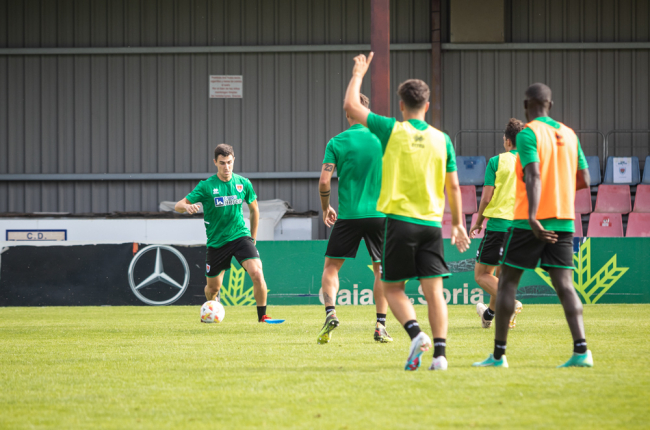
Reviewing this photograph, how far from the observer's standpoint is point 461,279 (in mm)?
13031

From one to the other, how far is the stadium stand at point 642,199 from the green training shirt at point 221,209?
49.4ft

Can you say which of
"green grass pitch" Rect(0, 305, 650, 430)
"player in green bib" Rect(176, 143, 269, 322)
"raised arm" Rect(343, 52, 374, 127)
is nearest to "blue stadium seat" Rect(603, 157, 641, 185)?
"green grass pitch" Rect(0, 305, 650, 430)

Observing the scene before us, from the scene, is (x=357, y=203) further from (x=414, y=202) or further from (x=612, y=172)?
(x=612, y=172)

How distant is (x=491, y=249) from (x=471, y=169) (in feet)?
44.4

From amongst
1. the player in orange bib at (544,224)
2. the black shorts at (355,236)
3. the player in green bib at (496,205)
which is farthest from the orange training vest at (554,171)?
the player in green bib at (496,205)

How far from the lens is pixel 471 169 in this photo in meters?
20.8

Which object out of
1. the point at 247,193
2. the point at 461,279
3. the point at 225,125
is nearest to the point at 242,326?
the point at 247,193

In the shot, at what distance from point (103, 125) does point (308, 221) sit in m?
7.31

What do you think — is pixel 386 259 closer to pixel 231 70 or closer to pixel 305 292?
pixel 305 292

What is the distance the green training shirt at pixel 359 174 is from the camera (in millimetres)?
6434

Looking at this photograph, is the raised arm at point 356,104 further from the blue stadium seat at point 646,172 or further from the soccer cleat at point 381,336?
the blue stadium seat at point 646,172

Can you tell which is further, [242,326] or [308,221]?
[308,221]

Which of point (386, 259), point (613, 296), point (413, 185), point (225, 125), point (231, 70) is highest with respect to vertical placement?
point (231, 70)

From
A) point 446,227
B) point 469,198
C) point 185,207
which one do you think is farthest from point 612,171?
point 185,207
